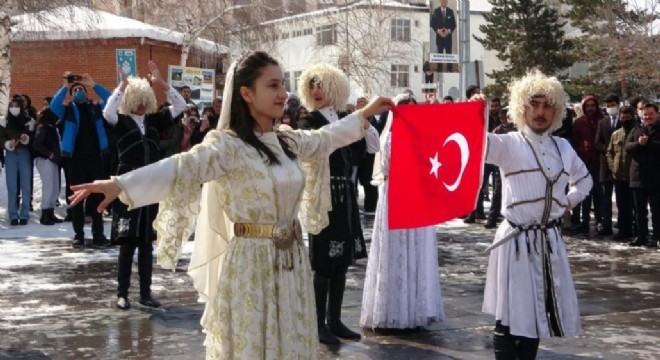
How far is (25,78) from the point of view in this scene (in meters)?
30.1

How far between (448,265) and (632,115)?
13.8ft

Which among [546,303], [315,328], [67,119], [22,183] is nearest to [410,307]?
[546,303]

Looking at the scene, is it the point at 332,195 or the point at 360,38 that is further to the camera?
the point at 360,38

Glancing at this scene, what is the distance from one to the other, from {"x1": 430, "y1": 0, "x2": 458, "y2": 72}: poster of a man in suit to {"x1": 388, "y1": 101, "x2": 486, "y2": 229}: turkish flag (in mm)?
15598

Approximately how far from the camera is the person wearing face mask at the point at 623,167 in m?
13.7

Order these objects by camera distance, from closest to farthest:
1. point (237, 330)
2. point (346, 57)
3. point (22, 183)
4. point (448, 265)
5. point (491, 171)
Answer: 1. point (237, 330)
2. point (448, 265)
3. point (22, 183)
4. point (491, 171)
5. point (346, 57)

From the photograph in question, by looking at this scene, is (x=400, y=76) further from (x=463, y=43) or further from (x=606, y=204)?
(x=606, y=204)

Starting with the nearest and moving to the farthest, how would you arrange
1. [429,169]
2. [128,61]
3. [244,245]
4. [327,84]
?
[244,245], [429,169], [327,84], [128,61]

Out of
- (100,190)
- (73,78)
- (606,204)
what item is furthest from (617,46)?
(100,190)

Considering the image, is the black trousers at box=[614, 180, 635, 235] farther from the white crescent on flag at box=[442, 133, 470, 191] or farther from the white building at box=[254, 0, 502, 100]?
the white building at box=[254, 0, 502, 100]

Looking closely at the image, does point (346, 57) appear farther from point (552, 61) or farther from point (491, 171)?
point (491, 171)

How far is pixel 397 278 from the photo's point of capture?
25.4 feet

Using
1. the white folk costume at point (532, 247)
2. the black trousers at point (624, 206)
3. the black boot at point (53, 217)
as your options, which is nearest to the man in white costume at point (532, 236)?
the white folk costume at point (532, 247)

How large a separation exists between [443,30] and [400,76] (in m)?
42.3
